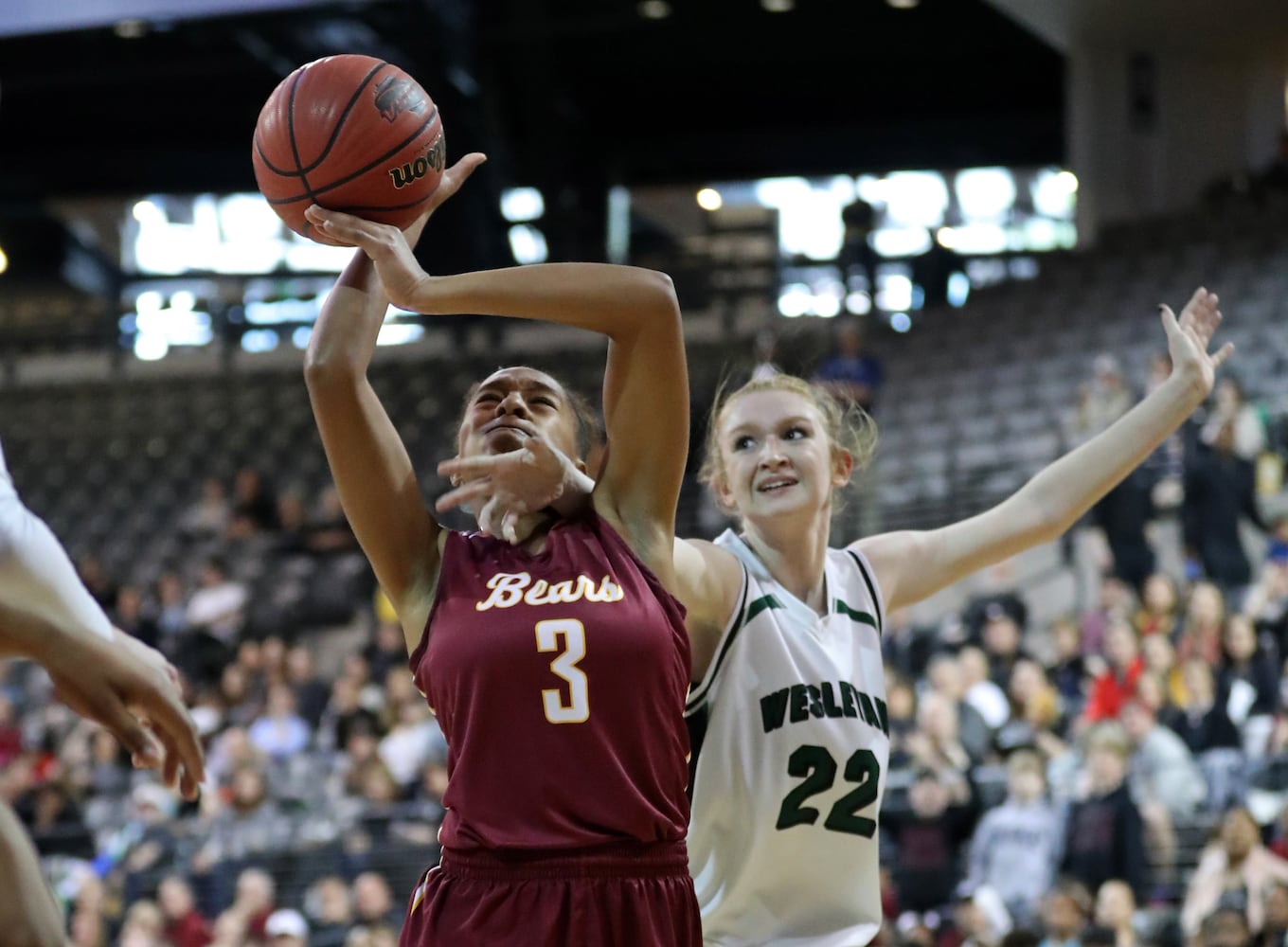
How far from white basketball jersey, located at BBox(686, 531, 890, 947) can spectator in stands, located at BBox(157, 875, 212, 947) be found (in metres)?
6.43

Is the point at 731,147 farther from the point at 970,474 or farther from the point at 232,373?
the point at 970,474

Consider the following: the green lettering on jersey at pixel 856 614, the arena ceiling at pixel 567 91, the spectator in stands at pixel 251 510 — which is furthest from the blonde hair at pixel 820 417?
the spectator in stands at pixel 251 510

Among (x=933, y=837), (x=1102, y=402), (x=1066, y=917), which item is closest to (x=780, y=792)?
(x=1066, y=917)

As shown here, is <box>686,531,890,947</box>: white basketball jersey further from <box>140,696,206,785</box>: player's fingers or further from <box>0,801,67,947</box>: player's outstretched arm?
<box>0,801,67,947</box>: player's outstretched arm

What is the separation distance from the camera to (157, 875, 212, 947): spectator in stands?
9328mm

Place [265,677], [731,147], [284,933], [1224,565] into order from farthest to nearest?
[731,147] → [265,677] → [1224,565] → [284,933]

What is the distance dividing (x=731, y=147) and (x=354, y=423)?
17284mm

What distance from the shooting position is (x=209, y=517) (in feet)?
52.1

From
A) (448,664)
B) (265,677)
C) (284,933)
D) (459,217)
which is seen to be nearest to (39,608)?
(448,664)

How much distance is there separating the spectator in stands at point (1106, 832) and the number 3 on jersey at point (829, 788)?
13.4 ft

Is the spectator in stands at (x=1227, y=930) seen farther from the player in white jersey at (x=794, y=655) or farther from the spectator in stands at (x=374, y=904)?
the spectator in stands at (x=374, y=904)

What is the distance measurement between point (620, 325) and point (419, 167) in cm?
54

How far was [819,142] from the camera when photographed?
19.6 m

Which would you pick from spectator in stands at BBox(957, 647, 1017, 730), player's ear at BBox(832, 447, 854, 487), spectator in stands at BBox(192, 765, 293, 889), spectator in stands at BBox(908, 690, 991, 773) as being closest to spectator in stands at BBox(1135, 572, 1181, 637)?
spectator in stands at BBox(957, 647, 1017, 730)
